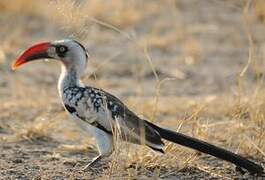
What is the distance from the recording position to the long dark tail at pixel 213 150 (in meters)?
5.21

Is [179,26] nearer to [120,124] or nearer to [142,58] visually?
[142,58]

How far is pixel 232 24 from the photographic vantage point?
1207 cm

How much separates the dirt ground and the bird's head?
0.25 ft

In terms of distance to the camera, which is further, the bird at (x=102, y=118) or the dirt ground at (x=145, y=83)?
the dirt ground at (x=145, y=83)

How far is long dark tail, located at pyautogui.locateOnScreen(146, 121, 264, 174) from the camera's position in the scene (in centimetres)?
521

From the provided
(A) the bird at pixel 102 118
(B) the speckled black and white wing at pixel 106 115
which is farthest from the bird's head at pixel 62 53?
(B) the speckled black and white wing at pixel 106 115

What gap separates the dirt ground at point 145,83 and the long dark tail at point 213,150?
0.18 meters

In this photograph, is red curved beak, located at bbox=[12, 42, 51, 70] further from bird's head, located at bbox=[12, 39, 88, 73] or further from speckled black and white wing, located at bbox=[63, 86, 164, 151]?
speckled black and white wing, located at bbox=[63, 86, 164, 151]

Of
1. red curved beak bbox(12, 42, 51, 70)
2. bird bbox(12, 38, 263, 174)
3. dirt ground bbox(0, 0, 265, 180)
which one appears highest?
red curved beak bbox(12, 42, 51, 70)

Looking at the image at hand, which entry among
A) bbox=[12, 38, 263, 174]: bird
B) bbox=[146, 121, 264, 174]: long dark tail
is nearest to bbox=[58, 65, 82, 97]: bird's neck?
bbox=[12, 38, 263, 174]: bird

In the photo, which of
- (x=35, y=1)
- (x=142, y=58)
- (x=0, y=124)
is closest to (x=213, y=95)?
(x=142, y=58)

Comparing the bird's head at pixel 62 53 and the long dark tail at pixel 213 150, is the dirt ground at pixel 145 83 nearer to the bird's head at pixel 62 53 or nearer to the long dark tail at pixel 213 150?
the bird's head at pixel 62 53

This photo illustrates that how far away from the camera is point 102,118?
532 cm

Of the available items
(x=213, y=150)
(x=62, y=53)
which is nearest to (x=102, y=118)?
(x=62, y=53)
